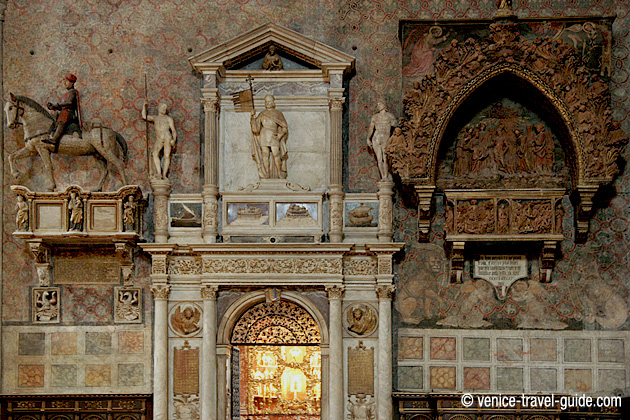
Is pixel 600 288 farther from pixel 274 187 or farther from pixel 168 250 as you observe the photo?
pixel 168 250

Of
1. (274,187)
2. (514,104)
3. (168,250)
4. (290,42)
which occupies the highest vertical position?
(290,42)

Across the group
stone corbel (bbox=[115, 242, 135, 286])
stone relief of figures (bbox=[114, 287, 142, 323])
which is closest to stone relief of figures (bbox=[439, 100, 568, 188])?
stone corbel (bbox=[115, 242, 135, 286])

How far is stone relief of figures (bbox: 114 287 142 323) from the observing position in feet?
39.5

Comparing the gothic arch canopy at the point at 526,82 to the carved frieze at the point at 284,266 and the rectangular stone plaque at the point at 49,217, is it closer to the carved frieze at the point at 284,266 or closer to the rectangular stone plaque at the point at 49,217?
the carved frieze at the point at 284,266

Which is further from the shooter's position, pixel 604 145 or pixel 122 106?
pixel 122 106

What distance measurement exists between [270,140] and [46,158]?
3.25 meters

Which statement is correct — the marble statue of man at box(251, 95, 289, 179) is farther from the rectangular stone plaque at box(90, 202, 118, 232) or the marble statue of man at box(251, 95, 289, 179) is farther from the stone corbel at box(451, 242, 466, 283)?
the stone corbel at box(451, 242, 466, 283)

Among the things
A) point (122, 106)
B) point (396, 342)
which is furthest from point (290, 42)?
point (396, 342)

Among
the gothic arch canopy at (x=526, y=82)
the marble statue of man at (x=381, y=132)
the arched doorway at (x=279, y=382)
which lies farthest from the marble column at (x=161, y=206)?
the gothic arch canopy at (x=526, y=82)

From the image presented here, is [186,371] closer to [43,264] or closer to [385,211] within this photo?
[43,264]

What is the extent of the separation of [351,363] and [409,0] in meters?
5.42

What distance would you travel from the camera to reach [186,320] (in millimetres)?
11938

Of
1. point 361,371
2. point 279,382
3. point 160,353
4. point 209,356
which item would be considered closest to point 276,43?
point 209,356

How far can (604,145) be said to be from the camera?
11250mm
